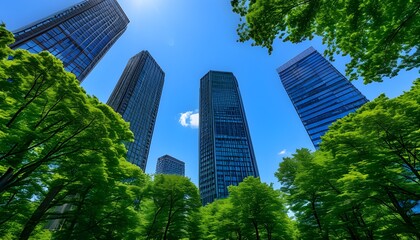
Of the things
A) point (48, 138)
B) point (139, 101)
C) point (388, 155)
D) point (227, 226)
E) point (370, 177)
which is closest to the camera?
point (48, 138)

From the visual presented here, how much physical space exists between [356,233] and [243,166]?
397ft

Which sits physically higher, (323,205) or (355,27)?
(355,27)

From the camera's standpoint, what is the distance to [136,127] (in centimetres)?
12275

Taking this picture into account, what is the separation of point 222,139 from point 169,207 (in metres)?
125

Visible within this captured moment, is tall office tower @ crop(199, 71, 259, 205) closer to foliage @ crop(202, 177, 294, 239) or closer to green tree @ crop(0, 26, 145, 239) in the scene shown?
foliage @ crop(202, 177, 294, 239)

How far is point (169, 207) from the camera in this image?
74.4 feet

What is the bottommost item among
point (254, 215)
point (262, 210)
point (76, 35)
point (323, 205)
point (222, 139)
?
point (323, 205)

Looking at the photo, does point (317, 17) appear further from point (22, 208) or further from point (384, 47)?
point (22, 208)

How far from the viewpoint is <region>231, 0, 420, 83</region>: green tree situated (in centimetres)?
652

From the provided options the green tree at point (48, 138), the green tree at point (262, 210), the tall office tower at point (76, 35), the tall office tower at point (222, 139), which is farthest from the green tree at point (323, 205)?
the tall office tower at point (222, 139)

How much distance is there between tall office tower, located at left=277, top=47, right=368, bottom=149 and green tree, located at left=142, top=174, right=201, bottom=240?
77.5m

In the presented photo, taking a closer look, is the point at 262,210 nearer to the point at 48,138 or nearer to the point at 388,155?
the point at 388,155

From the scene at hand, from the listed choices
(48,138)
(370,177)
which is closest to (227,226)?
(370,177)

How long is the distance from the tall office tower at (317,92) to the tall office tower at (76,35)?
4086 inches
